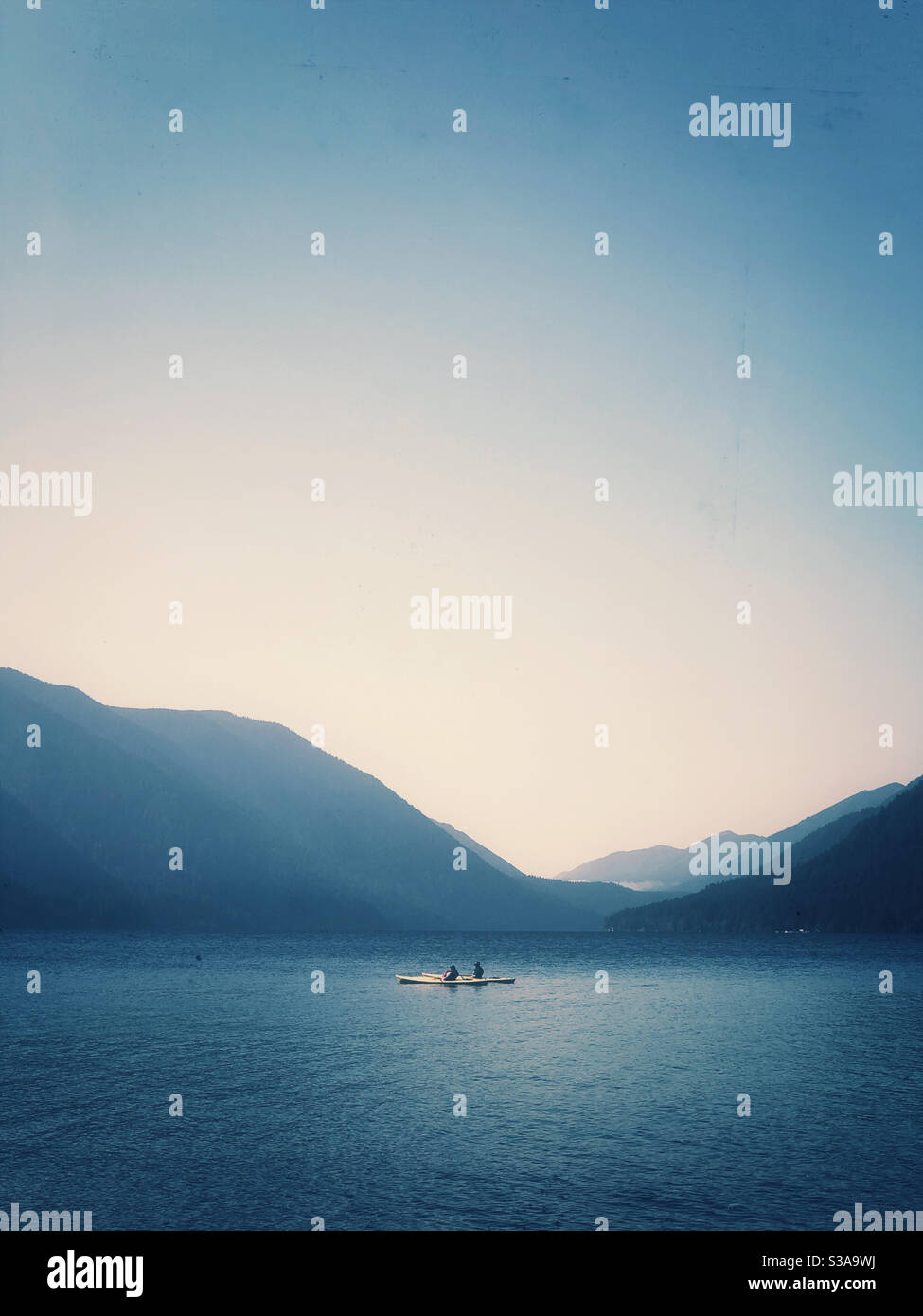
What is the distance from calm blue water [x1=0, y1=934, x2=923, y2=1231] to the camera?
88.0 ft

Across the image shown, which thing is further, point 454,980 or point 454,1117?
point 454,980

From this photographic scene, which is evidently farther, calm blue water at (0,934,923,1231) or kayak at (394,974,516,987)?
kayak at (394,974,516,987)

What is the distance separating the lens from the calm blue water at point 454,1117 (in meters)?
26.8

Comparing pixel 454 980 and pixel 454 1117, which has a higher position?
pixel 454 1117

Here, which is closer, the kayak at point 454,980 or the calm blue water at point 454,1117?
the calm blue water at point 454,1117

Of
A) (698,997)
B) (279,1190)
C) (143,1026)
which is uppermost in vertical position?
(279,1190)

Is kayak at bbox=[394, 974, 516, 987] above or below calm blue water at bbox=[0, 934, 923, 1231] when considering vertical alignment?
below

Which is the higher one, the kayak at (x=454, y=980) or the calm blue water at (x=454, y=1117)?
the calm blue water at (x=454, y=1117)

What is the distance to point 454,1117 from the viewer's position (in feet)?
127

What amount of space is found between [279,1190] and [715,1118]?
2013cm
